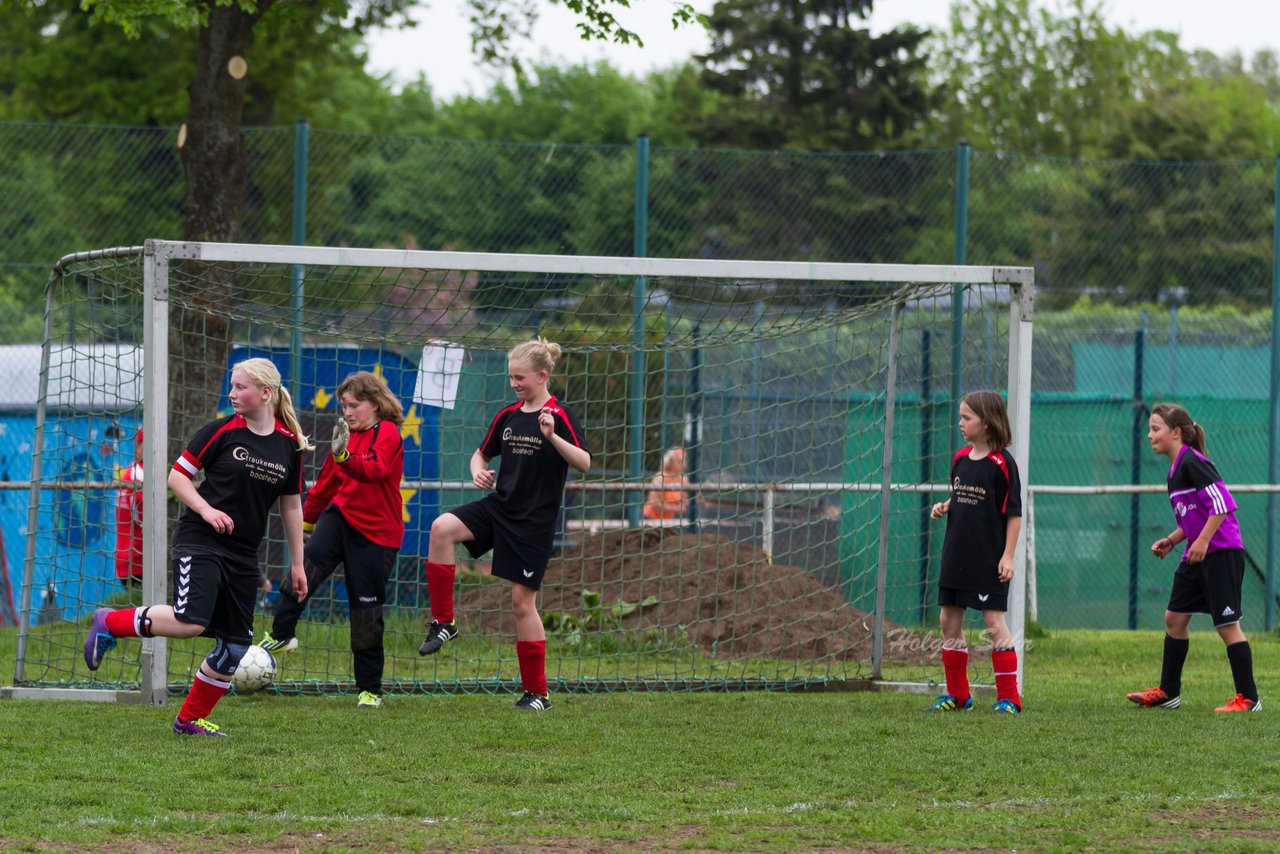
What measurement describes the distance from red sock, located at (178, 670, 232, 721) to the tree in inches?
1213

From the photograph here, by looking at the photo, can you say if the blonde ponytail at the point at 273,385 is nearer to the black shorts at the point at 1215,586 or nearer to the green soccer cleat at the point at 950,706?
the green soccer cleat at the point at 950,706

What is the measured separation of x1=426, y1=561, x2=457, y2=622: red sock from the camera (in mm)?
7168

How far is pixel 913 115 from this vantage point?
37.2 metres

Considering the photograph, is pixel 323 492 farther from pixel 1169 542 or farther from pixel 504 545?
pixel 1169 542

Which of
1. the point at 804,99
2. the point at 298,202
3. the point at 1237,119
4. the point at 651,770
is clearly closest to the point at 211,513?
the point at 651,770

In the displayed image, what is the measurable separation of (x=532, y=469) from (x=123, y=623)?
6.33ft

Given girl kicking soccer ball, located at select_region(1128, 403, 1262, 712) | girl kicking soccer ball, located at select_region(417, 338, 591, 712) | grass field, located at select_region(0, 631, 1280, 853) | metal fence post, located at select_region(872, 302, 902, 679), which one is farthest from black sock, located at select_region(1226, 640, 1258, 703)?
girl kicking soccer ball, located at select_region(417, 338, 591, 712)

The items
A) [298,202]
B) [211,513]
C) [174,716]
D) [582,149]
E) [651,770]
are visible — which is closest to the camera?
[651,770]

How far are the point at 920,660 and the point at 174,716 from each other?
4778 mm

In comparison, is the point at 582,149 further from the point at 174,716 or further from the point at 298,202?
the point at 174,716

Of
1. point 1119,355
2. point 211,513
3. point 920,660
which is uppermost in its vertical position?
point 1119,355

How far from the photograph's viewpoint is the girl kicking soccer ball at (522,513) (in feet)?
23.2

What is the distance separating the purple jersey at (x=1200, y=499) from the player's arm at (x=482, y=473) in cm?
338

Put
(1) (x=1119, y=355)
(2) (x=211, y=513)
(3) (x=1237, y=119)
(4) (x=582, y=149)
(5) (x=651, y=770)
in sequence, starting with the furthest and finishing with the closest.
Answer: (3) (x=1237, y=119) < (1) (x=1119, y=355) < (4) (x=582, y=149) < (2) (x=211, y=513) < (5) (x=651, y=770)
